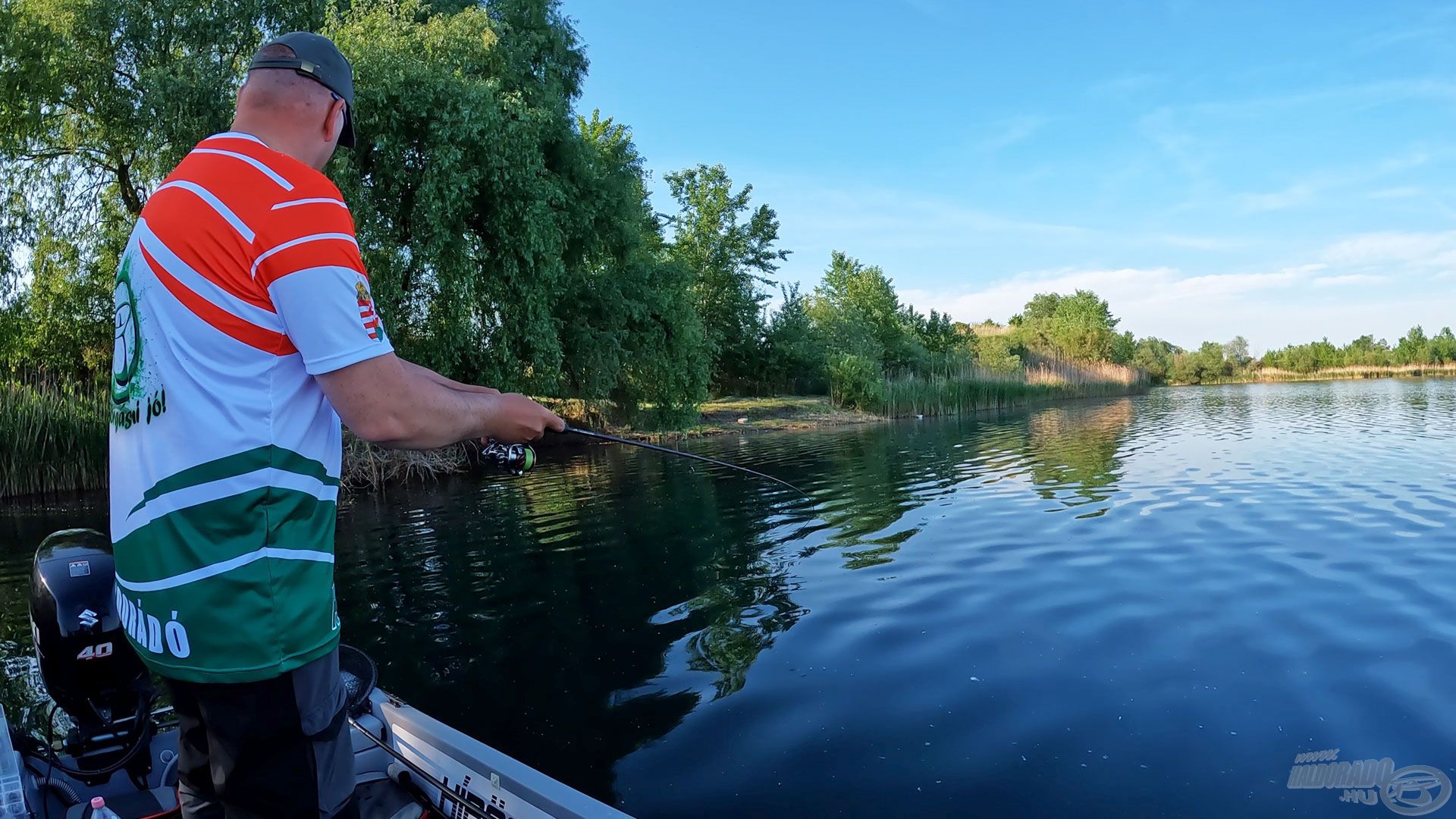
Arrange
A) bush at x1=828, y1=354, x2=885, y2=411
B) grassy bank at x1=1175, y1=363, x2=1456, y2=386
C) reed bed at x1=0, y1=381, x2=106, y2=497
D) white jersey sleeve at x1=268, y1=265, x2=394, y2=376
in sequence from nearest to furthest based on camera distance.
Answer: white jersey sleeve at x1=268, y1=265, x2=394, y2=376, reed bed at x1=0, y1=381, x2=106, y2=497, bush at x1=828, y1=354, x2=885, y2=411, grassy bank at x1=1175, y1=363, x2=1456, y2=386

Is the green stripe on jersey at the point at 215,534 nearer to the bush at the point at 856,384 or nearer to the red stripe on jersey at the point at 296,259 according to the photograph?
the red stripe on jersey at the point at 296,259

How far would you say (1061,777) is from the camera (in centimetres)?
380

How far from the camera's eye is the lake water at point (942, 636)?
3902 mm

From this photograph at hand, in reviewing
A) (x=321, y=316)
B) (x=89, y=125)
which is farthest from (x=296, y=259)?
(x=89, y=125)

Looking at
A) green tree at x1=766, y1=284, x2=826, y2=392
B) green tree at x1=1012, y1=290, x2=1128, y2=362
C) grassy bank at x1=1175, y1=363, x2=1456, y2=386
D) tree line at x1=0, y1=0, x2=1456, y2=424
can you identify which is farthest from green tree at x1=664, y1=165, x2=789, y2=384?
grassy bank at x1=1175, y1=363, x2=1456, y2=386

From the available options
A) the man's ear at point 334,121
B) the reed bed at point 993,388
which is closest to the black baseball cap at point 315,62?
the man's ear at point 334,121

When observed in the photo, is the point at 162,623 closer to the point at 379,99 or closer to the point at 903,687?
the point at 903,687

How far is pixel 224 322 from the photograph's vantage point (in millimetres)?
1604

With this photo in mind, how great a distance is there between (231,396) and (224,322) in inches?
5.6

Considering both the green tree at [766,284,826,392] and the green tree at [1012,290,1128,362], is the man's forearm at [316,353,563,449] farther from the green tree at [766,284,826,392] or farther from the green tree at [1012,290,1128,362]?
the green tree at [1012,290,1128,362]

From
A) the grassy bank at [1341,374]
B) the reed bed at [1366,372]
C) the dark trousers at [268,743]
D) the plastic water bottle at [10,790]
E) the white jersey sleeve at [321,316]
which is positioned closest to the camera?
the white jersey sleeve at [321,316]

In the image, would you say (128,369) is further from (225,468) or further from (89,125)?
(89,125)

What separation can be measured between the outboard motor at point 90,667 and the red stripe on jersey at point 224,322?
204 centimetres

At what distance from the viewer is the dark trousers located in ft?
5.55
